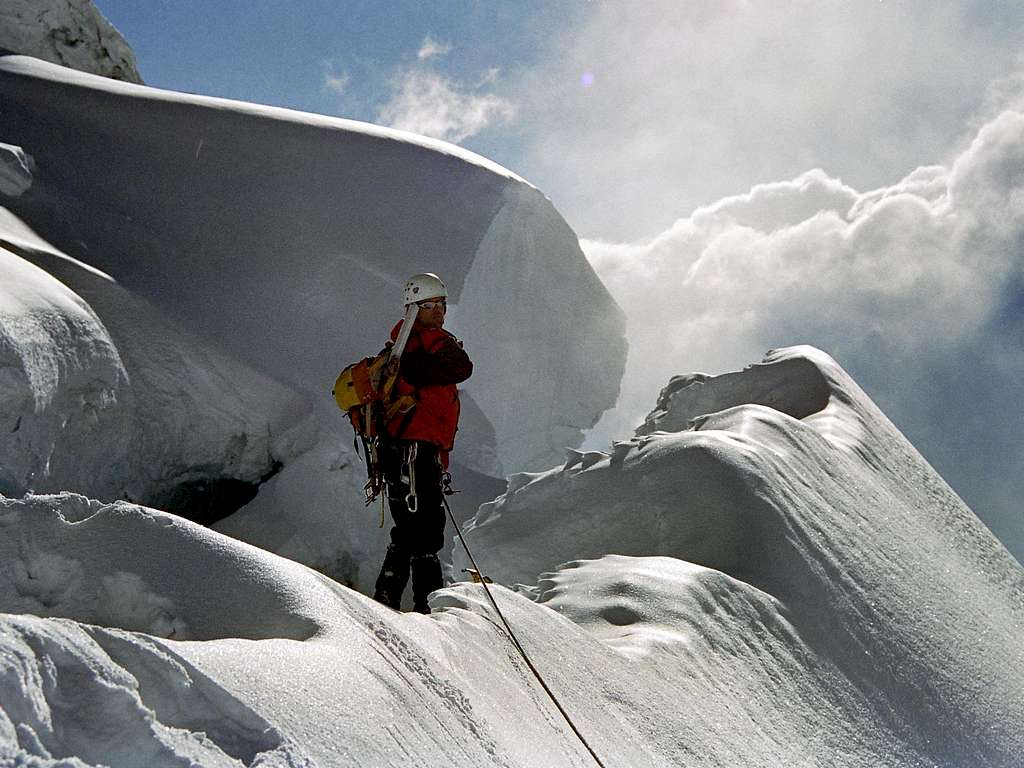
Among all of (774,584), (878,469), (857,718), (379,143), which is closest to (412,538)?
(774,584)

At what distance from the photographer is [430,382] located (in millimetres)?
3814

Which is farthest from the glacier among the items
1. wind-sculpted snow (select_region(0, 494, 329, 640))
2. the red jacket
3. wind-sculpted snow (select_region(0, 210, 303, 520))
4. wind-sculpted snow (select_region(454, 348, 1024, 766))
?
wind-sculpted snow (select_region(0, 494, 329, 640))

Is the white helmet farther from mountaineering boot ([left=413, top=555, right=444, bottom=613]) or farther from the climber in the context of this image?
mountaineering boot ([left=413, top=555, right=444, bottom=613])

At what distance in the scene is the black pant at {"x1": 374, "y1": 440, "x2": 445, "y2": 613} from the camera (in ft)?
12.6

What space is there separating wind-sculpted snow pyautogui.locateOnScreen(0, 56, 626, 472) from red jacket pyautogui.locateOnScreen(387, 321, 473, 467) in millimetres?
3220

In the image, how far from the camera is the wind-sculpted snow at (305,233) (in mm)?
7238

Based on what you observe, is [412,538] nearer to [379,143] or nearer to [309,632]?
[309,632]

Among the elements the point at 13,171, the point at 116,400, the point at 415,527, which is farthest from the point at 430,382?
the point at 13,171

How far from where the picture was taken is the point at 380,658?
207 centimetres

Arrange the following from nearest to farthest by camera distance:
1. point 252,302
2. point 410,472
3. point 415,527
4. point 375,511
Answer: point 410,472, point 415,527, point 375,511, point 252,302

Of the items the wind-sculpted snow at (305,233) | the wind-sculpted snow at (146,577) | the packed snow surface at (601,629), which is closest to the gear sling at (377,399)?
the packed snow surface at (601,629)

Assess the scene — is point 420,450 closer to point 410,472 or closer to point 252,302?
point 410,472

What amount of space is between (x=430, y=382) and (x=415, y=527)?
23.0 inches

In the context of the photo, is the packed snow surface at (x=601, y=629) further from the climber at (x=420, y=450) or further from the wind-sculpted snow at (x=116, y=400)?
the wind-sculpted snow at (x=116, y=400)
